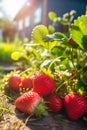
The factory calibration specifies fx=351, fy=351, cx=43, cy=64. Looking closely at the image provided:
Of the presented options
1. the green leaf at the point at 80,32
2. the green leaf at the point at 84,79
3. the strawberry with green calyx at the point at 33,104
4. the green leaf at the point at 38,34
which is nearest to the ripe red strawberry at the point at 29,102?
the strawberry with green calyx at the point at 33,104

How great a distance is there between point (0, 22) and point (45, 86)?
26530 millimetres

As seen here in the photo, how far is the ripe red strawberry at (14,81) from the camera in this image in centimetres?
222

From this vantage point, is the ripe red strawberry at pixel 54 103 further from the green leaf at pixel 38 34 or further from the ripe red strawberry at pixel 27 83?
the green leaf at pixel 38 34

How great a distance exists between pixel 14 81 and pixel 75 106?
21.2 inches

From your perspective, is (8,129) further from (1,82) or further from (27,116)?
(1,82)

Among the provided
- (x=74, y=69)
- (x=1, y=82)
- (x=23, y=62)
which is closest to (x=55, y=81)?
(x=74, y=69)

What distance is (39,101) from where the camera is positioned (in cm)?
176

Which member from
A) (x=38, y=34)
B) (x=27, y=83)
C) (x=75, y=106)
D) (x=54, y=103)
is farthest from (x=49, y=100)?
(x=38, y=34)

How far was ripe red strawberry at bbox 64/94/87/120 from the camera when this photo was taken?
1814mm

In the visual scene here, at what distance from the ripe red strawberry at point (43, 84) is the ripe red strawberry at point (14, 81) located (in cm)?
30

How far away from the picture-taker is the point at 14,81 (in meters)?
2.21

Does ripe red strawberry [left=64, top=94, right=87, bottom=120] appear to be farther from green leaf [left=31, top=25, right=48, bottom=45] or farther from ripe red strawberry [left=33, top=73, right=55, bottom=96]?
green leaf [left=31, top=25, right=48, bottom=45]

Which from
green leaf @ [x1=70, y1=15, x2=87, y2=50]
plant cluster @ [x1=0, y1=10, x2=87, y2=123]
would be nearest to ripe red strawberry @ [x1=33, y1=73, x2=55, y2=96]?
plant cluster @ [x1=0, y1=10, x2=87, y2=123]

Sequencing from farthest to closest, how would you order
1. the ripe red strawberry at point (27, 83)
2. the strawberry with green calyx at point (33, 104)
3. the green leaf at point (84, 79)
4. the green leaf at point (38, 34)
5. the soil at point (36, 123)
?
the green leaf at point (38, 34) < the ripe red strawberry at point (27, 83) < the green leaf at point (84, 79) < the strawberry with green calyx at point (33, 104) < the soil at point (36, 123)
